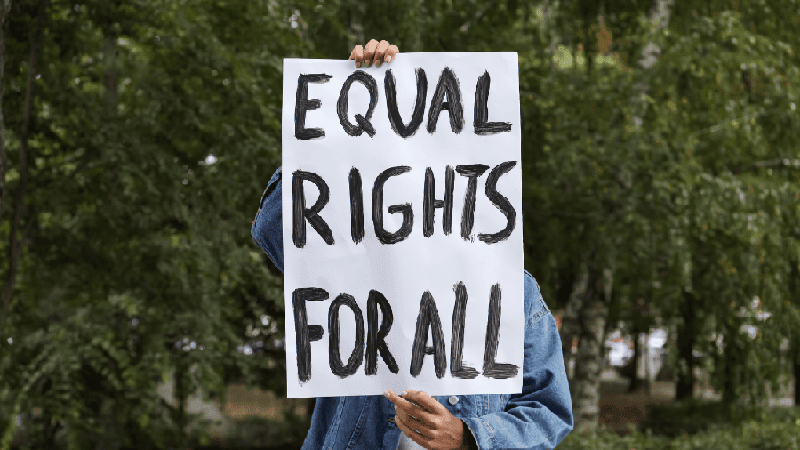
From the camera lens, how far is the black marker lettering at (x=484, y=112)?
1448 millimetres

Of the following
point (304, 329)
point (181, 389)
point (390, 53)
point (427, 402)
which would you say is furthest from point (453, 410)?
point (181, 389)

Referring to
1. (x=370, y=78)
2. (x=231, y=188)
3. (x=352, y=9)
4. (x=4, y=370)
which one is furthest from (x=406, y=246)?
(x=352, y=9)

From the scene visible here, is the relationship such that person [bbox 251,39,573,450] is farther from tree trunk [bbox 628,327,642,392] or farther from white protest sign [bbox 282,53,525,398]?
tree trunk [bbox 628,327,642,392]

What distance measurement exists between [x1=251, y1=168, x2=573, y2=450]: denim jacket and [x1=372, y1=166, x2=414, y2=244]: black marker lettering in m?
0.20

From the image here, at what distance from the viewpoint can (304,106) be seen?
4.75ft

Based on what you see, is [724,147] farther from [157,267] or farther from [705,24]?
[157,267]

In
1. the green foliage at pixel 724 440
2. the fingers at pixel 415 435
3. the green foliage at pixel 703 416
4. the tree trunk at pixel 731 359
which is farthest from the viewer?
the green foliage at pixel 703 416

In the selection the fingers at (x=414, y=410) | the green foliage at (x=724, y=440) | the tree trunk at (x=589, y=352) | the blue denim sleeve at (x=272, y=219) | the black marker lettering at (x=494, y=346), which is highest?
the blue denim sleeve at (x=272, y=219)

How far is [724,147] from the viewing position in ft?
17.9

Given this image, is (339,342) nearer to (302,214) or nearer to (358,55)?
(302,214)

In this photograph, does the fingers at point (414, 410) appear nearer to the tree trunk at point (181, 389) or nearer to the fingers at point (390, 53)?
the fingers at point (390, 53)

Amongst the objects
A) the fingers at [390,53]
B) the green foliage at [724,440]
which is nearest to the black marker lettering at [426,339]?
the fingers at [390,53]

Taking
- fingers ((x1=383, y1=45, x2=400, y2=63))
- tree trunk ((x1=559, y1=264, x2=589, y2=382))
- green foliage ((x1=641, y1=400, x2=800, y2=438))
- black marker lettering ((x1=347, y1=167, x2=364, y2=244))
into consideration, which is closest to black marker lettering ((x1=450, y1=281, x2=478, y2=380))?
black marker lettering ((x1=347, y1=167, x2=364, y2=244))

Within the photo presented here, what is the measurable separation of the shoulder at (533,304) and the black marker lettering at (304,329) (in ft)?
1.34
